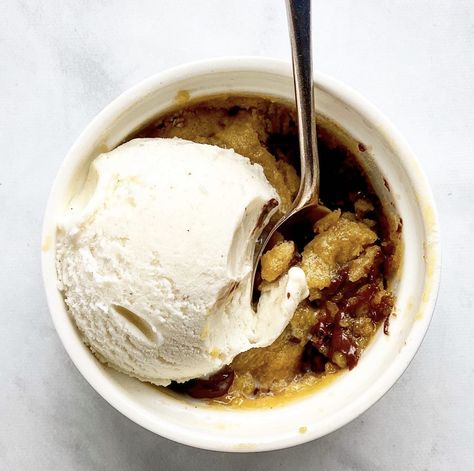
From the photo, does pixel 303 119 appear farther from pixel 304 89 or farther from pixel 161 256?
pixel 161 256

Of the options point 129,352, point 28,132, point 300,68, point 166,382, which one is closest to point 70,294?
point 129,352

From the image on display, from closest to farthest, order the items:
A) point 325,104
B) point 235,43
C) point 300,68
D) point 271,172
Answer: point 300,68 < point 325,104 < point 271,172 < point 235,43

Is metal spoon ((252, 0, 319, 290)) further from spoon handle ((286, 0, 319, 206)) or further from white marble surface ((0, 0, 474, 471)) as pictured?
white marble surface ((0, 0, 474, 471))

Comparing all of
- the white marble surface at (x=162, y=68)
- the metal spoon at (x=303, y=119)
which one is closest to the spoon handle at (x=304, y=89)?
the metal spoon at (x=303, y=119)

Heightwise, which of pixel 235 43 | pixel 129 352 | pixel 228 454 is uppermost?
pixel 235 43

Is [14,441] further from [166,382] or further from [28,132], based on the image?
[28,132]

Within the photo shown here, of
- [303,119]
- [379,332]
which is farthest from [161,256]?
[379,332]

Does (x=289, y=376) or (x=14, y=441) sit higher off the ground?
(x=289, y=376)

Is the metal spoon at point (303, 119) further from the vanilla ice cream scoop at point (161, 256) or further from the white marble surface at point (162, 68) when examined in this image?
the white marble surface at point (162, 68)
